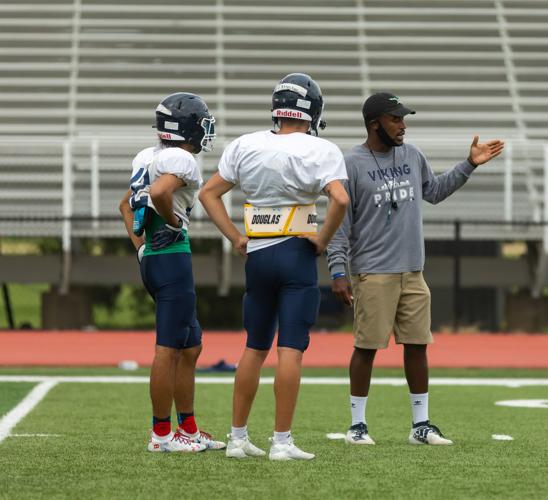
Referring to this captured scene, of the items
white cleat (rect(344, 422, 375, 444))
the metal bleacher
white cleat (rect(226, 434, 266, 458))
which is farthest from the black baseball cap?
the metal bleacher

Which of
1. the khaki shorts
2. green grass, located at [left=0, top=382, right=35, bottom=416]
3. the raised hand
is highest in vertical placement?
the raised hand

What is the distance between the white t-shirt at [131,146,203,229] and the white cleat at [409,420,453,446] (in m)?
1.62

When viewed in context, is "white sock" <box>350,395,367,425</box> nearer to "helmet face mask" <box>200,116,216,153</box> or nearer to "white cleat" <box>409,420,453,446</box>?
"white cleat" <box>409,420,453,446</box>

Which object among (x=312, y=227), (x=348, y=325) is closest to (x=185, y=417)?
(x=312, y=227)

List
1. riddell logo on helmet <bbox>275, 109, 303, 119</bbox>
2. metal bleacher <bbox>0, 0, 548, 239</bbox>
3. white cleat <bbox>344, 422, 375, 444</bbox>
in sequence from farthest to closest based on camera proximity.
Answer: metal bleacher <bbox>0, 0, 548, 239</bbox> < white cleat <bbox>344, 422, 375, 444</bbox> < riddell logo on helmet <bbox>275, 109, 303, 119</bbox>

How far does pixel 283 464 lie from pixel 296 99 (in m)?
1.67

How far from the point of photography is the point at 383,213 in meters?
6.95

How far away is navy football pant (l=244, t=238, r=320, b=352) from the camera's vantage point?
621cm

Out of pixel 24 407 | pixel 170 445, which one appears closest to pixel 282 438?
pixel 170 445

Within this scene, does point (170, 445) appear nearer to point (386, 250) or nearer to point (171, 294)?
point (171, 294)

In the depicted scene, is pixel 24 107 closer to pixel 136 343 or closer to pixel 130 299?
pixel 130 299

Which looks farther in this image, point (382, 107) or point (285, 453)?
point (382, 107)

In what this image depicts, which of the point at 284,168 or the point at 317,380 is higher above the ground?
the point at 284,168

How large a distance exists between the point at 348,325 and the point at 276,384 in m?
Answer: 13.0
